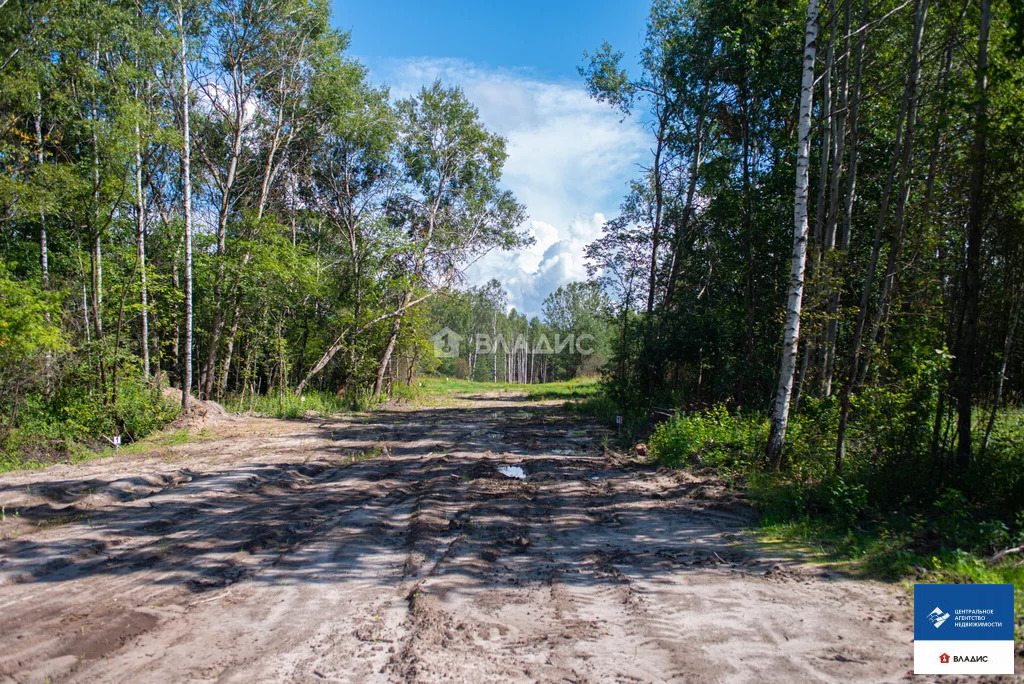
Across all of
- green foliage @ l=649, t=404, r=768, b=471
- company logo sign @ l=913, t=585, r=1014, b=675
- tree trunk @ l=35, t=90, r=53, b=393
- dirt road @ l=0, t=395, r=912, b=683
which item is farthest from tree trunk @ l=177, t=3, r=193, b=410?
company logo sign @ l=913, t=585, r=1014, b=675

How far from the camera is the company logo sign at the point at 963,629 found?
3680 mm

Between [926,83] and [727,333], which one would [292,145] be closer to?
[727,333]

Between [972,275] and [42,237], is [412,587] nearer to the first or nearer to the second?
[972,275]

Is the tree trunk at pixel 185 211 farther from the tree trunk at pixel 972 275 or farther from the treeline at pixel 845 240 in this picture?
the tree trunk at pixel 972 275

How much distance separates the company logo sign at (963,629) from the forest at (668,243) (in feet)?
5.11

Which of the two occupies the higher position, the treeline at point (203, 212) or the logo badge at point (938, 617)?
the treeline at point (203, 212)

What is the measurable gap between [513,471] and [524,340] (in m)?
82.3

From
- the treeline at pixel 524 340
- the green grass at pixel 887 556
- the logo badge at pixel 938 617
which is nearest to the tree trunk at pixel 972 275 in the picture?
the green grass at pixel 887 556

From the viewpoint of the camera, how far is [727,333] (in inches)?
612

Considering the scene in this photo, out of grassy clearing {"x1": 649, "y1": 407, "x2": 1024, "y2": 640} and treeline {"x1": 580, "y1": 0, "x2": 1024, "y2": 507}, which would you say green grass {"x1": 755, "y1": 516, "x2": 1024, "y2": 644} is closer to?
grassy clearing {"x1": 649, "y1": 407, "x2": 1024, "y2": 640}

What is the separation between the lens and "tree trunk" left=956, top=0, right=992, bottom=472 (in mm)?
6816

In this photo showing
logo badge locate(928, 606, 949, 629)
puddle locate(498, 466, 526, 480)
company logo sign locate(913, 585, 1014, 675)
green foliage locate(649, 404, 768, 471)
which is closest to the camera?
company logo sign locate(913, 585, 1014, 675)

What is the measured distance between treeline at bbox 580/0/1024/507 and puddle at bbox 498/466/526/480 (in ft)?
12.5

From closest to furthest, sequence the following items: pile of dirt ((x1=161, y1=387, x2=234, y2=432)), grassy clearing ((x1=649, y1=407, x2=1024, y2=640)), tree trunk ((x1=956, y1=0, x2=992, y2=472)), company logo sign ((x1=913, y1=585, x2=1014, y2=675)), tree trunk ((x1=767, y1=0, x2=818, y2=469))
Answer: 1. company logo sign ((x1=913, y1=585, x2=1014, y2=675))
2. grassy clearing ((x1=649, y1=407, x2=1024, y2=640))
3. tree trunk ((x1=956, y1=0, x2=992, y2=472))
4. tree trunk ((x1=767, y1=0, x2=818, y2=469))
5. pile of dirt ((x1=161, y1=387, x2=234, y2=432))
